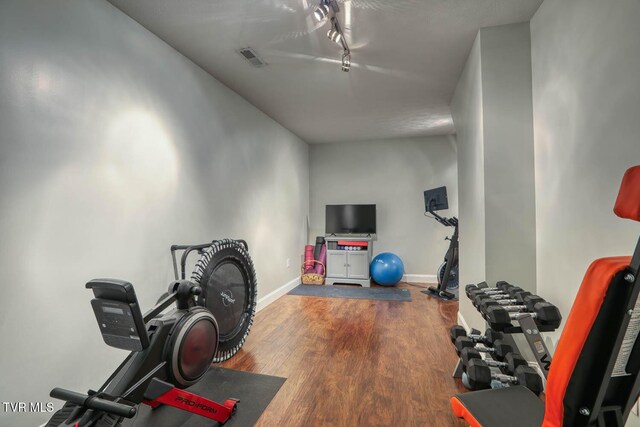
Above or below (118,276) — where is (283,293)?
below

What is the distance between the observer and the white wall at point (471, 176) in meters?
2.41

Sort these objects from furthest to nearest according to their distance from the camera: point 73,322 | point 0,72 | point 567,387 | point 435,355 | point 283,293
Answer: point 283,293
point 435,355
point 73,322
point 0,72
point 567,387

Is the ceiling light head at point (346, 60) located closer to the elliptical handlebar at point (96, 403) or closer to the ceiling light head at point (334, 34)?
the ceiling light head at point (334, 34)

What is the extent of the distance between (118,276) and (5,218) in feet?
2.34

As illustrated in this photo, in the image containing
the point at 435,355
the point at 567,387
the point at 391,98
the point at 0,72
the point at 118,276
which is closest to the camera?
the point at 567,387

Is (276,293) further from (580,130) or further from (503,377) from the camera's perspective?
(580,130)

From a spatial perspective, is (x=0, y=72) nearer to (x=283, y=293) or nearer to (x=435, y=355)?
(x=435, y=355)

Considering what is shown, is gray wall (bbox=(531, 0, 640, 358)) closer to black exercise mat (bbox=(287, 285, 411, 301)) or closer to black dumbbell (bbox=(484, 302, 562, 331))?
black dumbbell (bbox=(484, 302, 562, 331))

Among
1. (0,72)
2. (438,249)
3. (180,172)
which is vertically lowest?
(438,249)

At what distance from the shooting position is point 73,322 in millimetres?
1777

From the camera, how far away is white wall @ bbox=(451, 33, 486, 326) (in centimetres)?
241

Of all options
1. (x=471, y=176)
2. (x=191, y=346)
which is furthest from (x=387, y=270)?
(x=191, y=346)

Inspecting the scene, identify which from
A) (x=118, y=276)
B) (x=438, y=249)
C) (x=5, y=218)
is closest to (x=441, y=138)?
(x=438, y=249)

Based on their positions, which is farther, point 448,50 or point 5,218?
point 448,50
